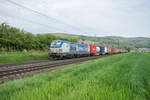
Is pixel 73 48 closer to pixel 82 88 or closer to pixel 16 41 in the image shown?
pixel 16 41

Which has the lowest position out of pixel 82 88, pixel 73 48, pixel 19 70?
pixel 19 70

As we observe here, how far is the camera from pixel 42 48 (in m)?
38.4

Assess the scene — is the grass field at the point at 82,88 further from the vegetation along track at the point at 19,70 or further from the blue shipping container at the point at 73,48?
the blue shipping container at the point at 73,48

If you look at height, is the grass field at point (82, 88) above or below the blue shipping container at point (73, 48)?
below

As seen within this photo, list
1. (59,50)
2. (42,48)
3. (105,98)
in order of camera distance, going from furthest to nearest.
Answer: (42,48), (59,50), (105,98)

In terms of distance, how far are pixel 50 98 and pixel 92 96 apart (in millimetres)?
1011

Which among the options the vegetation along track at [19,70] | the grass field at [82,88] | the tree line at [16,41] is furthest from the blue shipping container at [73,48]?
the grass field at [82,88]

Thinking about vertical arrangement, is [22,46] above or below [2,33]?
below

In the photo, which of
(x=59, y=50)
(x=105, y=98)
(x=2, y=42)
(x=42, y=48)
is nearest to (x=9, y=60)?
(x=59, y=50)

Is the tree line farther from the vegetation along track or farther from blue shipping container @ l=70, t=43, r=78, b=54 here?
the vegetation along track

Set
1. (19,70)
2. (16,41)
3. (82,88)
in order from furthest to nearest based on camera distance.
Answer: (16,41), (19,70), (82,88)

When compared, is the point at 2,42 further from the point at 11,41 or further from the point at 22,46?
the point at 22,46

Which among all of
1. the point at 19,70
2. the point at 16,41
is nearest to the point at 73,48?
the point at 19,70

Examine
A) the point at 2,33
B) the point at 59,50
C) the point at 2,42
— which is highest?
the point at 2,33
